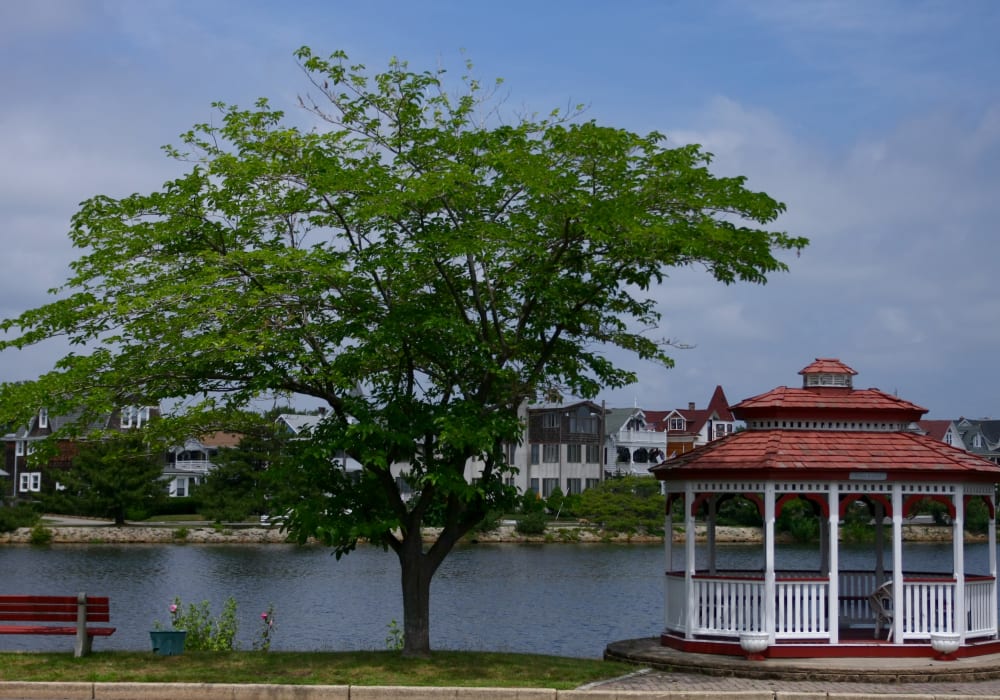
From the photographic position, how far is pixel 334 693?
15242mm

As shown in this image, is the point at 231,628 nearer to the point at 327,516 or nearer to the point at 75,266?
the point at 327,516

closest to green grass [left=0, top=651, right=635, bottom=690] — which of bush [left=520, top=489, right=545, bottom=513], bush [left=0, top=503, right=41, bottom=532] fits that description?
bush [left=520, top=489, right=545, bottom=513]

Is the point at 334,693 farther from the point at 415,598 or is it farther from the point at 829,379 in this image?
the point at 829,379

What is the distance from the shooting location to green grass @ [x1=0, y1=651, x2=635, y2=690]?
16078 millimetres

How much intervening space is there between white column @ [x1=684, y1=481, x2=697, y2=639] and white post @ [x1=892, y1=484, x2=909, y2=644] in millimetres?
2985

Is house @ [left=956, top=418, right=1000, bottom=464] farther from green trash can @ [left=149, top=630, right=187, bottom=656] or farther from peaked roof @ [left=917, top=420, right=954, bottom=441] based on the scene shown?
green trash can @ [left=149, top=630, right=187, bottom=656]

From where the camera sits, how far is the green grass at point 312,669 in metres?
16.1

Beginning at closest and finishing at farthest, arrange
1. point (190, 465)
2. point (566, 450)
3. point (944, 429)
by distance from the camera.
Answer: point (566, 450) → point (190, 465) → point (944, 429)

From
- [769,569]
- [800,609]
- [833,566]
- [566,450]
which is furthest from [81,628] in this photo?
[566,450]

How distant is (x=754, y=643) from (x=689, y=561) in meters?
1.80

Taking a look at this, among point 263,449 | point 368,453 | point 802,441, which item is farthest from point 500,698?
point 263,449

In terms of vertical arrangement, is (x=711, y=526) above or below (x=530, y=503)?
below

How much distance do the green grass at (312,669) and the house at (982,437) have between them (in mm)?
110347

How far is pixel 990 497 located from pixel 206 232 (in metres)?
13.3
